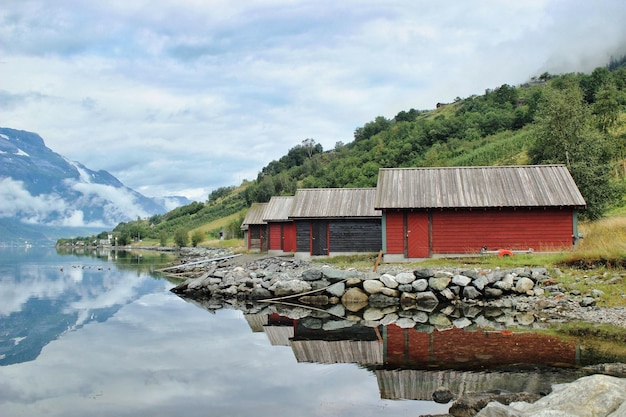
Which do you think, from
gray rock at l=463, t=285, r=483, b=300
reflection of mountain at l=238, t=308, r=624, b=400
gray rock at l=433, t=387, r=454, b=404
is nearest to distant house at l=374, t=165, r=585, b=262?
gray rock at l=463, t=285, r=483, b=300

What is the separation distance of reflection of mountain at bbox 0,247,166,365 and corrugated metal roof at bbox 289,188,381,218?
10.4m

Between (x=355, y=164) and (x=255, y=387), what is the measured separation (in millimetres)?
102410

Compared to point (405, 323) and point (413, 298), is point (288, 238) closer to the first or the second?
point (413, 298)

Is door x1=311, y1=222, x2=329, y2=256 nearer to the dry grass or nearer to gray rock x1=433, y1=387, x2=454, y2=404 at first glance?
the dry grass

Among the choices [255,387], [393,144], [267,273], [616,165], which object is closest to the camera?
[255,387]

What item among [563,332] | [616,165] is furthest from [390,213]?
[616,165]

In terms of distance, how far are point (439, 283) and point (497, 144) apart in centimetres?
6345

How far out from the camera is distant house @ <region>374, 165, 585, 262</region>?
84.8 ft

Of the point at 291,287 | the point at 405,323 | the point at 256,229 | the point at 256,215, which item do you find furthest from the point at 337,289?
the point at 256,229

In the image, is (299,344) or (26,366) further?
(299,344)

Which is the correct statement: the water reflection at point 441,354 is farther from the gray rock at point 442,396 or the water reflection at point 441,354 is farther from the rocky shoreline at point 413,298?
the rocky shoreline at point 413,298

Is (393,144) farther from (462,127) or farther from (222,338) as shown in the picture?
(222,338)

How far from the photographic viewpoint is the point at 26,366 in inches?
508

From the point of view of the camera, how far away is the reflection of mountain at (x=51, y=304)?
16.1m
